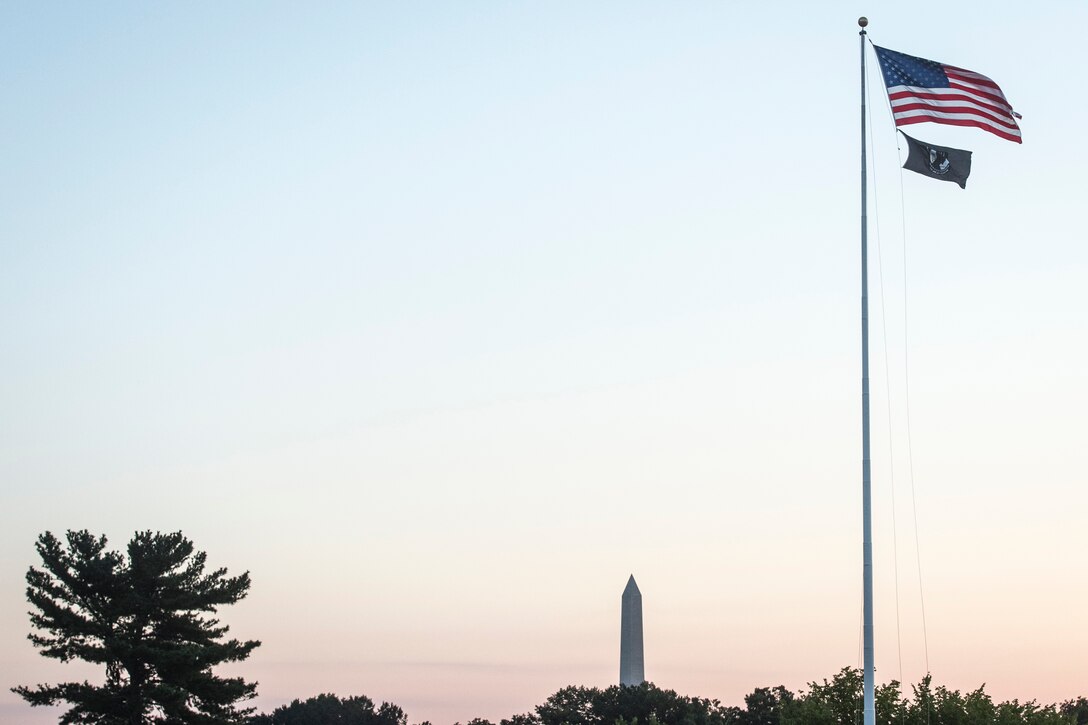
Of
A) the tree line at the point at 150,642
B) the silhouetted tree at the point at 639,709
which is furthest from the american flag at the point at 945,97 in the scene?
the silhouetted tree at the point at 639,709

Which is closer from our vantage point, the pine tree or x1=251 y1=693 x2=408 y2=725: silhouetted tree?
the pine tree

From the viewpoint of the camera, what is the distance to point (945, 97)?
29.2m

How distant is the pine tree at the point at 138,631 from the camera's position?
178ft

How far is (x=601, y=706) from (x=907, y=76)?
204ft

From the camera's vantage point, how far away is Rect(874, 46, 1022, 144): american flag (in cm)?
2906

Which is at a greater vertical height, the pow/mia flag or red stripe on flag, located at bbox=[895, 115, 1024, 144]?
red stripe on flag, located at bbox=[895, 115, 1024, 144]

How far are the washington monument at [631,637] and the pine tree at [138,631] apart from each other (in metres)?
31.3

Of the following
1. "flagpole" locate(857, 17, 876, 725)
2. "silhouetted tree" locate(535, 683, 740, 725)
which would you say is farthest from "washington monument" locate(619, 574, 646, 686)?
"flagpole" locate(857, 17, 876, 725)

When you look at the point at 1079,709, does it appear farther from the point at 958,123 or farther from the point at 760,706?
the point at 958,123

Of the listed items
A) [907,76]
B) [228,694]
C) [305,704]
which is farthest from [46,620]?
[305,704]

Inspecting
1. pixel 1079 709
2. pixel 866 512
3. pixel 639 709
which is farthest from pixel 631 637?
pixel 866 512

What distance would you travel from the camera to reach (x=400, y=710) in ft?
374

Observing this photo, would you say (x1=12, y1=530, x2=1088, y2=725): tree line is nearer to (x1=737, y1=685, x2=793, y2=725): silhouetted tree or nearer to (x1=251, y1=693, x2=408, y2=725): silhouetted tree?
(x1=737, y1=685, x2=793, y2=725): silhouetted tree

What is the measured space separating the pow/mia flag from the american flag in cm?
59
